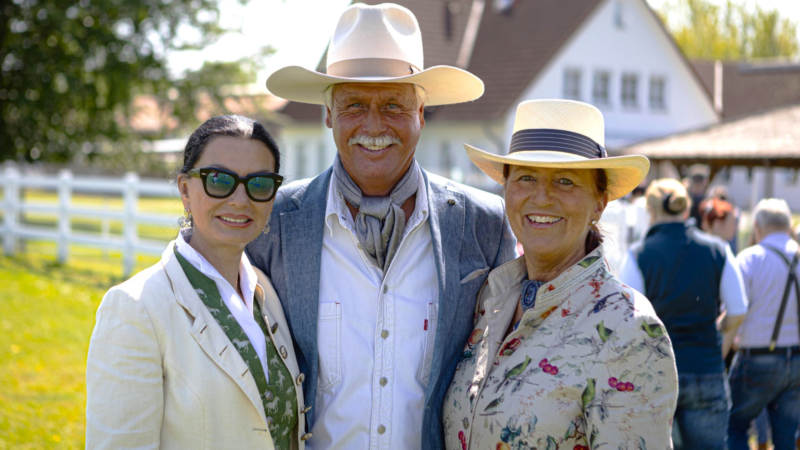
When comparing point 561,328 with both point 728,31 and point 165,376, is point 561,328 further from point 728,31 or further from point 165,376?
point 728,31

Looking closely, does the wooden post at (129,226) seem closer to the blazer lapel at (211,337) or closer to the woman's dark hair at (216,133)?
the woman's dark hair at (216,133)

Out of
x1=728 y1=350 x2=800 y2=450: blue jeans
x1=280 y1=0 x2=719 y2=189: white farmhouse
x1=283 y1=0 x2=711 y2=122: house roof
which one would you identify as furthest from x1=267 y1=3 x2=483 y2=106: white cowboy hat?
x1=283 y1=0 x2=711 y2=122: house roof

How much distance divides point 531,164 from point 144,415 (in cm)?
150

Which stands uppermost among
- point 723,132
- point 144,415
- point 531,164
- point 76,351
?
point 723,132

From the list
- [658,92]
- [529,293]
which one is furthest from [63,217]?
[658,92]

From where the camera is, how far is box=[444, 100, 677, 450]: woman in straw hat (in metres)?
2.23

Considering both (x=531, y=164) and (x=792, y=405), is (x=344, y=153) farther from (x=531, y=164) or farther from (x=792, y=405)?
(x=792, y=405)

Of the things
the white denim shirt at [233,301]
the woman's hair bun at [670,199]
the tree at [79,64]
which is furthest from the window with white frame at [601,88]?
the white denim shirt at [233,301]

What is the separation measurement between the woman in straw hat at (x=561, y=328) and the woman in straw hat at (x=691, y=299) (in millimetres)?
2415

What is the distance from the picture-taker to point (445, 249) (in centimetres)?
298

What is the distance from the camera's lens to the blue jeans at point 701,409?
4672mm

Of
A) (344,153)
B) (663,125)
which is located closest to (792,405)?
(344,153)

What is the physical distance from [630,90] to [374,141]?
2457 cm

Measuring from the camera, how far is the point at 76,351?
25.5 feet
